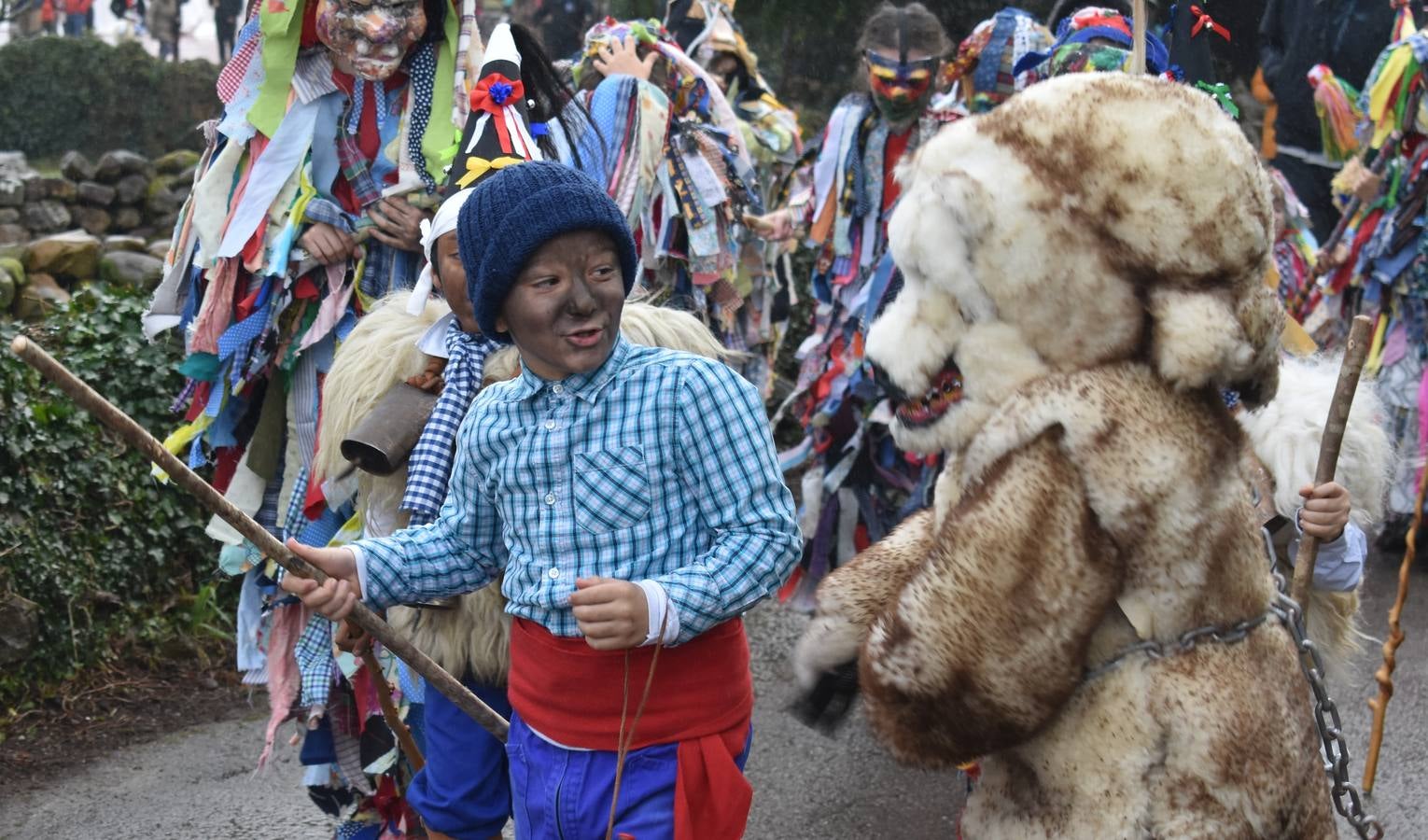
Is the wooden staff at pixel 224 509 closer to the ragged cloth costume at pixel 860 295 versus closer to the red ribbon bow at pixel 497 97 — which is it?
the red ribbon bow at pixel 497 97

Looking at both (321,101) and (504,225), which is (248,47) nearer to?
(321,101)

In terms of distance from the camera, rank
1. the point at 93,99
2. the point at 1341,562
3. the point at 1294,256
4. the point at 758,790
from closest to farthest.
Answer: the point at 1341,562 < the point at 758,790 < the point at 1294,256 < the point at 93,99

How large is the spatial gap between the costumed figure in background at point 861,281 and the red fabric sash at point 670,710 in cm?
295

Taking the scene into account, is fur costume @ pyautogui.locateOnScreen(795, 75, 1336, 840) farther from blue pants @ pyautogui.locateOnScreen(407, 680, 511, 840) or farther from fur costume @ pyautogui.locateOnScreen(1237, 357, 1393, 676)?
Result: blue pants @ pyautogui.locateOnScreen(407, 680, 511, 840)

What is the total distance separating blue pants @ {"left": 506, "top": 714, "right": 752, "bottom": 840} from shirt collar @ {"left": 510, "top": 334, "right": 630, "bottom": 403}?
58 cm

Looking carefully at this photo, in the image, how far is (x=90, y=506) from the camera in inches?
204

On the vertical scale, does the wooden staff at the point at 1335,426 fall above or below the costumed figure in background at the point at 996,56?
below

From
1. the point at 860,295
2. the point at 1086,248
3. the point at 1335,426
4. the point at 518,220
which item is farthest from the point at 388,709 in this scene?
the point at 860,295

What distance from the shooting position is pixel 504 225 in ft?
8.09

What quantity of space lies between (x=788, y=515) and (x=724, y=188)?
11.1 ft

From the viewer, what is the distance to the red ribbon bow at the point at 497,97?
358 cm

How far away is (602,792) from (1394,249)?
511cm

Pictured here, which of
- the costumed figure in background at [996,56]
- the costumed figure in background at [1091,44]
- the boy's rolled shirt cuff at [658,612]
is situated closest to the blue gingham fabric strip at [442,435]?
the boy's rolled shirt cuff at [658,612]

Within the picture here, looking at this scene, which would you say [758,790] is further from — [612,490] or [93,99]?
[93,99]
